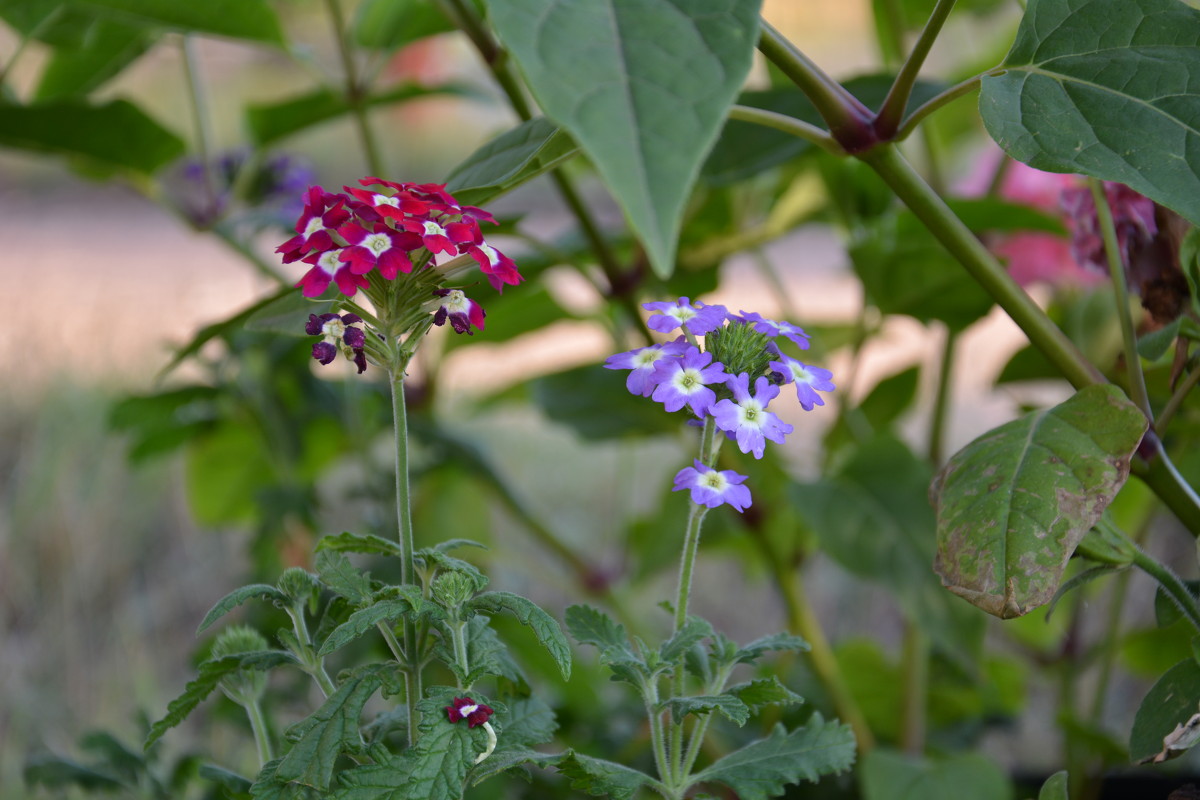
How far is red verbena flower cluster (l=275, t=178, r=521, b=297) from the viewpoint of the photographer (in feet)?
1.00

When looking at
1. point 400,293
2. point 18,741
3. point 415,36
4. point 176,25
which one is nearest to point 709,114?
point 400,293

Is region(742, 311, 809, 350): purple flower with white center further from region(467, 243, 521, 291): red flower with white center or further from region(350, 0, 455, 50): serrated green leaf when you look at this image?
region(350, 0, 455, 50): serrated green leaf

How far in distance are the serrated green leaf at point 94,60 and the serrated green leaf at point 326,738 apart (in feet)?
1.76

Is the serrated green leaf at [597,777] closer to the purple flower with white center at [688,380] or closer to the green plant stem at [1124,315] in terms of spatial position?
the purple flower with white center at [688,380]

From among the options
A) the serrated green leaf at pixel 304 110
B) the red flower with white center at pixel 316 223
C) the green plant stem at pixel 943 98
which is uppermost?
the serrated green leaf at pixel 304 110

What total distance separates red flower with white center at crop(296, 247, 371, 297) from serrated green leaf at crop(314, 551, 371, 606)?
0.29 ft

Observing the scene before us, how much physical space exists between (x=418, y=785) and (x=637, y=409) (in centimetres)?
49

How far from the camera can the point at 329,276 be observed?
31 centimetres

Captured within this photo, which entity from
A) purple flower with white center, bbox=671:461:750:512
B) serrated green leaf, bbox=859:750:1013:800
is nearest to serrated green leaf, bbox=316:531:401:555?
purple flower with white center, bbox=671:461:750:512

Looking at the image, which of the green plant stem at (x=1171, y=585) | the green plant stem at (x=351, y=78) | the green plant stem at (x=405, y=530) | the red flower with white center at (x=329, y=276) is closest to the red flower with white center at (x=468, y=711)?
the green plant stem at (x=405, y=530)

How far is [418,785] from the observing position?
11.5 inches

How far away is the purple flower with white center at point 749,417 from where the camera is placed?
31 cm

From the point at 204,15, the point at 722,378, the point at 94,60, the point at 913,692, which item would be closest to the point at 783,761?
the point at 722,378

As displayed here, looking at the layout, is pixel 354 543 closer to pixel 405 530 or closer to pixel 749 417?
pixel 405 530
